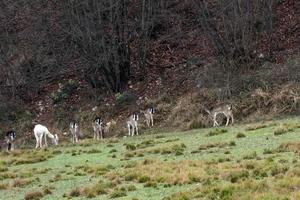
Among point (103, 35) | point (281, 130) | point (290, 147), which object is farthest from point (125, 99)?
point (290, 147)

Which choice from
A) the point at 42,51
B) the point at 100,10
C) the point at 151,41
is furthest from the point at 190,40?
the point at 42,51

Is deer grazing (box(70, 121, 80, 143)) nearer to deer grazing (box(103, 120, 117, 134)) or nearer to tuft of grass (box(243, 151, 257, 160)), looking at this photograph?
deer grazing (box(103, 120, 117, 134))

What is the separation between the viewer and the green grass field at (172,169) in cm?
1360

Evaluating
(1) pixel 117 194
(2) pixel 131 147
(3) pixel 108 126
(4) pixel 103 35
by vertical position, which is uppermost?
(4) pixel 103 35

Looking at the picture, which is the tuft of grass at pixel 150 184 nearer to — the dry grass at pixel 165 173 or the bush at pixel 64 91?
the dry grass at pixel 165 173

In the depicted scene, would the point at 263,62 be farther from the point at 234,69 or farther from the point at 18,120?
the point at 18,120

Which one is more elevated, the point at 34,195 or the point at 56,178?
the point at 56,178

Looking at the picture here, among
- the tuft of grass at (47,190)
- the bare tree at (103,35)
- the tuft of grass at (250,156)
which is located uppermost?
the bare tree at (103,35)

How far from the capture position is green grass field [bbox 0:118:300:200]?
13600 millimetres

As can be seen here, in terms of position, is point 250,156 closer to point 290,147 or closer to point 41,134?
point 290,147

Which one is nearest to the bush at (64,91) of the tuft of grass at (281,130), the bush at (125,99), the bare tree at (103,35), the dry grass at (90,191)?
the bare tree at (103,35)

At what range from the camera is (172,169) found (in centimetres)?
1728

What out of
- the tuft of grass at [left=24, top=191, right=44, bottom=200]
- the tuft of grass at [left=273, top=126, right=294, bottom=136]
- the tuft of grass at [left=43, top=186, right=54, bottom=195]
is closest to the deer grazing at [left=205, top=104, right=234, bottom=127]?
the tuft of grass at [left=273, top=126, right=294, bottom=136]

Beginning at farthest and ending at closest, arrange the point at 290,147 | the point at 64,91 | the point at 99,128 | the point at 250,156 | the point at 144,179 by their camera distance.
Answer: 1. the point at 64,91
2. the point at 99,128
3. the point at 290,147
4. the point at 250,156
5. the point at 144,179
